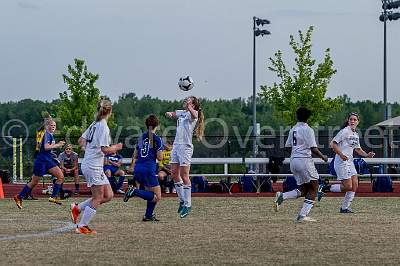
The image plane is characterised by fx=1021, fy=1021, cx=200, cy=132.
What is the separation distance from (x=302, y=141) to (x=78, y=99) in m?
35.4

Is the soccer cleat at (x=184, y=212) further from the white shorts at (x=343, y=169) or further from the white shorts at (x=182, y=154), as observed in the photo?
the white shorts at (x=343, y=169)

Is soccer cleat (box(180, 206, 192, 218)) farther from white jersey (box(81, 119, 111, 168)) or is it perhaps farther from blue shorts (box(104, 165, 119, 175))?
blue shorts (box(104, 165, 119, 175))

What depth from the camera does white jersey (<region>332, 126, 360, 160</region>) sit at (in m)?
19.3

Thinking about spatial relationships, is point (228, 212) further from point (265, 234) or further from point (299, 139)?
point (265, 234)

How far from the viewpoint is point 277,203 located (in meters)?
18.1

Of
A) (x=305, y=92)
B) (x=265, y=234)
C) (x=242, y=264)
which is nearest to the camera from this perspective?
(x=242, y=264)

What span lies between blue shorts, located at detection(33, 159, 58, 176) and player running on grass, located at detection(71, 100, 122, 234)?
23.6ft

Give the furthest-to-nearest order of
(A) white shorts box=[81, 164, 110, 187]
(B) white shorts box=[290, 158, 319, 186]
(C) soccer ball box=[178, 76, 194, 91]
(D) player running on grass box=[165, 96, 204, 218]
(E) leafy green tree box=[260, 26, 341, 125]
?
1. (E) leafy green tree box=[260, 26, 341, 125]
2. (C) soccer ball box=[178, 76, 194, 91]
3. (D) player running on grass box=[165, 96, 204, 218]
4. (B) white shorts box=[290, 158, 319, 186]
5. (A) white shorts box=[81, 164, 110, 187]

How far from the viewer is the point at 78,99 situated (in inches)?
2023

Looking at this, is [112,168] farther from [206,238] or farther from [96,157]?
[206,238]

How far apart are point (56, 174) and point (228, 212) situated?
4.30 m

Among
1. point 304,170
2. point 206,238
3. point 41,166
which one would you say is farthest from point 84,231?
point 41,166

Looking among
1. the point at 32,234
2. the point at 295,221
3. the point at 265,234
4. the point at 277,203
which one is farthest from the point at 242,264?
the point at 277,203

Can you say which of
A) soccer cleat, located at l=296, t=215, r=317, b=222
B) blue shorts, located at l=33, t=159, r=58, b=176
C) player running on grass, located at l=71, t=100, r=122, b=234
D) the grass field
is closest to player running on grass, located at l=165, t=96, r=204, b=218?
the grass field
